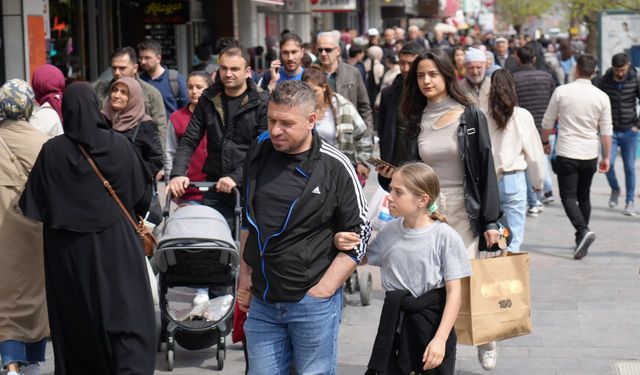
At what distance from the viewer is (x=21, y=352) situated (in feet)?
23.0

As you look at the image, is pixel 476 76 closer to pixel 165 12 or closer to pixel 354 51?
pixel 354 51

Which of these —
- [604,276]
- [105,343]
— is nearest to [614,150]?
[604,276]

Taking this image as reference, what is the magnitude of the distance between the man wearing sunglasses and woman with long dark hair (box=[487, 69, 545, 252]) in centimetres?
178

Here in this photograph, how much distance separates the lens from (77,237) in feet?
19.6

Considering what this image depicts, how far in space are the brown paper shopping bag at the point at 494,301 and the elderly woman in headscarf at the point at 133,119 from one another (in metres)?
3.08

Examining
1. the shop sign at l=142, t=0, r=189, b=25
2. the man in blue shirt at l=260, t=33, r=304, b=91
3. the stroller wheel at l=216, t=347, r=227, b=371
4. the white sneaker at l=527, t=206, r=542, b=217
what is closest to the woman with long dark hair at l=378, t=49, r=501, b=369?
the stroller wheel at l=216, t=347, r=227, b=371

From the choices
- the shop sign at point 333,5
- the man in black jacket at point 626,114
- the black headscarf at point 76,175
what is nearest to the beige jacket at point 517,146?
the black headscarf at point 76,175

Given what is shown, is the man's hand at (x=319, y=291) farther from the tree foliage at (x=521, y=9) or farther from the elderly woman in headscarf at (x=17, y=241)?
the tree foliage at (x=521, y=9)

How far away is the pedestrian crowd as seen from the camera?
5117mm

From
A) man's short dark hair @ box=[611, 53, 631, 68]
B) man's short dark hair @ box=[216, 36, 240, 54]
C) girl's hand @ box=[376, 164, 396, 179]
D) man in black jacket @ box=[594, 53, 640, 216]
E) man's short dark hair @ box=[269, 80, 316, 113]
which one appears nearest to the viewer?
man's short dark hair @ box=[269, 80, 316, 113]

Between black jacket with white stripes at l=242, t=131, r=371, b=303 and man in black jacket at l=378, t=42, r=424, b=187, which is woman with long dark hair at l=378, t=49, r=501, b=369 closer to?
man in black jacket at l=378, t=42, r=424, b=187

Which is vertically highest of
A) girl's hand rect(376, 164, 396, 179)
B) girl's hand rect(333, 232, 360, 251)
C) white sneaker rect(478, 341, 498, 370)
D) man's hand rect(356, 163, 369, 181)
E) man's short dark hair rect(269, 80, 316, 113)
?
man's short dark hair rect(269, 80, 316, 113)

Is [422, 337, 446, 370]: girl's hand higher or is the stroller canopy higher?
the stroller canopy

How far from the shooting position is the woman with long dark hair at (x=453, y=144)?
21.6 feet
